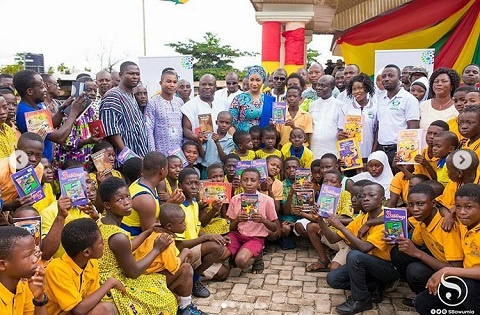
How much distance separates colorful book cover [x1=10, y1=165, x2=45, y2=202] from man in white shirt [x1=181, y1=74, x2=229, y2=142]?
2.47m

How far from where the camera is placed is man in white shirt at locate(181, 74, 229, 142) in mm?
5754

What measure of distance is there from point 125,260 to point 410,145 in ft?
10.2

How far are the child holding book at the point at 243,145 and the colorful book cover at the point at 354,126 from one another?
1243 millimetres

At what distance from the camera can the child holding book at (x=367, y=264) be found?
4000mm

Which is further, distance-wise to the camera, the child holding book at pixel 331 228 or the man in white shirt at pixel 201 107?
the man in white shirt at pixel 201 107

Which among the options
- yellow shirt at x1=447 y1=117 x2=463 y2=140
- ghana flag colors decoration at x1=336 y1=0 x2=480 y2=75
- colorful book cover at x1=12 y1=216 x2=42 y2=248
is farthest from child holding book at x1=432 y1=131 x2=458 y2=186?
ghana flag colors decoration at x1=336 y1=0 x2=480 y2=75

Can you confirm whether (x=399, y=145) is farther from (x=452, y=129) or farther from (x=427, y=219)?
(x=427, y=219)

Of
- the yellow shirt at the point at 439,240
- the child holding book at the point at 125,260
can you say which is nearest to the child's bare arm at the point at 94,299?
the child holding book at the point at 125,260

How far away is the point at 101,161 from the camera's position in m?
4.35

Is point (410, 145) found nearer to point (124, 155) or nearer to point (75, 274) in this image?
point (124, 155)

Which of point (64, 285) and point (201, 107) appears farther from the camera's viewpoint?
point (201, 107)

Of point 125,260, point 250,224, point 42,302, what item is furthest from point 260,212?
point 42,302

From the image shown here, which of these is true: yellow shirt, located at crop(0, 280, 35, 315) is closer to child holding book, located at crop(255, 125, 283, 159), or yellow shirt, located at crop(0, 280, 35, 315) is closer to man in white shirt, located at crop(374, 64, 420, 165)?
child holding book, located at crop(255, 125, 283, 159)

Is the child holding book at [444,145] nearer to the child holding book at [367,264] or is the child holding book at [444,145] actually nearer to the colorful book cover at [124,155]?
the child holding book at [367,264]
